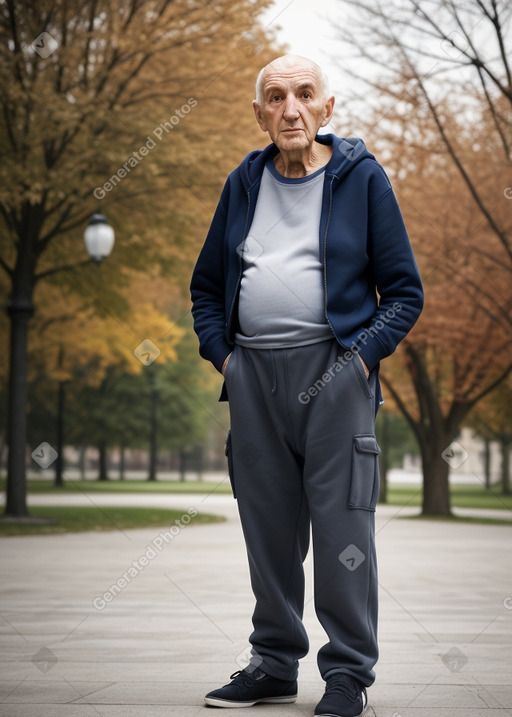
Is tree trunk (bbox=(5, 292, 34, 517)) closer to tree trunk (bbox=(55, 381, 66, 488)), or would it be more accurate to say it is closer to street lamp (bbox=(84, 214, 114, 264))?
street lamp (bbox=(84, 214, 114, 264))

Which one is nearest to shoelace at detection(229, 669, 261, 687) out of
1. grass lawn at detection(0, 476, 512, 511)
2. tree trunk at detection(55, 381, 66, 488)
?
grass lawn at detection(0, 476, 512, 511)

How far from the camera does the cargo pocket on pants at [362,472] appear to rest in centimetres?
342

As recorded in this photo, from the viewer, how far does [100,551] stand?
34.8 ft

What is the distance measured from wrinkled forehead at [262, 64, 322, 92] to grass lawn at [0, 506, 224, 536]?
9.86 m

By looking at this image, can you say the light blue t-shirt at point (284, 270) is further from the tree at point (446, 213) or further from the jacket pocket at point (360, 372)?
the tree at point (446, 213)

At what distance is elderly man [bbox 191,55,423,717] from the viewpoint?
343 centimetres

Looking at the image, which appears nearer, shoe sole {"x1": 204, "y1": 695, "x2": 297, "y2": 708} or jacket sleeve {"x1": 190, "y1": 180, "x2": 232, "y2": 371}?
shoe sole {"x1": 204, "y1": 695, "x2": 297, "y2": 708}

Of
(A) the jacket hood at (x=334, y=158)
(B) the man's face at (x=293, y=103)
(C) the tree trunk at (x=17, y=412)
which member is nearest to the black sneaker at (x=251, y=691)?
(A) the jacket hood at (x=334, y=158)

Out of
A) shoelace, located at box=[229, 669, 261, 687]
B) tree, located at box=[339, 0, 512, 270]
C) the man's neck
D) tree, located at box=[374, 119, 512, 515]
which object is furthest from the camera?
tree, located at box=[374, 119, 512, 515]

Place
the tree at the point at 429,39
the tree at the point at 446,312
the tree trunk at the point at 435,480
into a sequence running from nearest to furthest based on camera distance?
the tree at the point at 429,39 < the tree at the point at 446,312 < the tree trunk at the point at 435,480

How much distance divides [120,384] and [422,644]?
39028 mm

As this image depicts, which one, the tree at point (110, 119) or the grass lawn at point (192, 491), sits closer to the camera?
the tree at point (110, 119)

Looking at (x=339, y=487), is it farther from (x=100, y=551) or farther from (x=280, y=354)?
(x=100, y=551)

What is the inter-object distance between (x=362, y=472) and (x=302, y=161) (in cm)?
110
